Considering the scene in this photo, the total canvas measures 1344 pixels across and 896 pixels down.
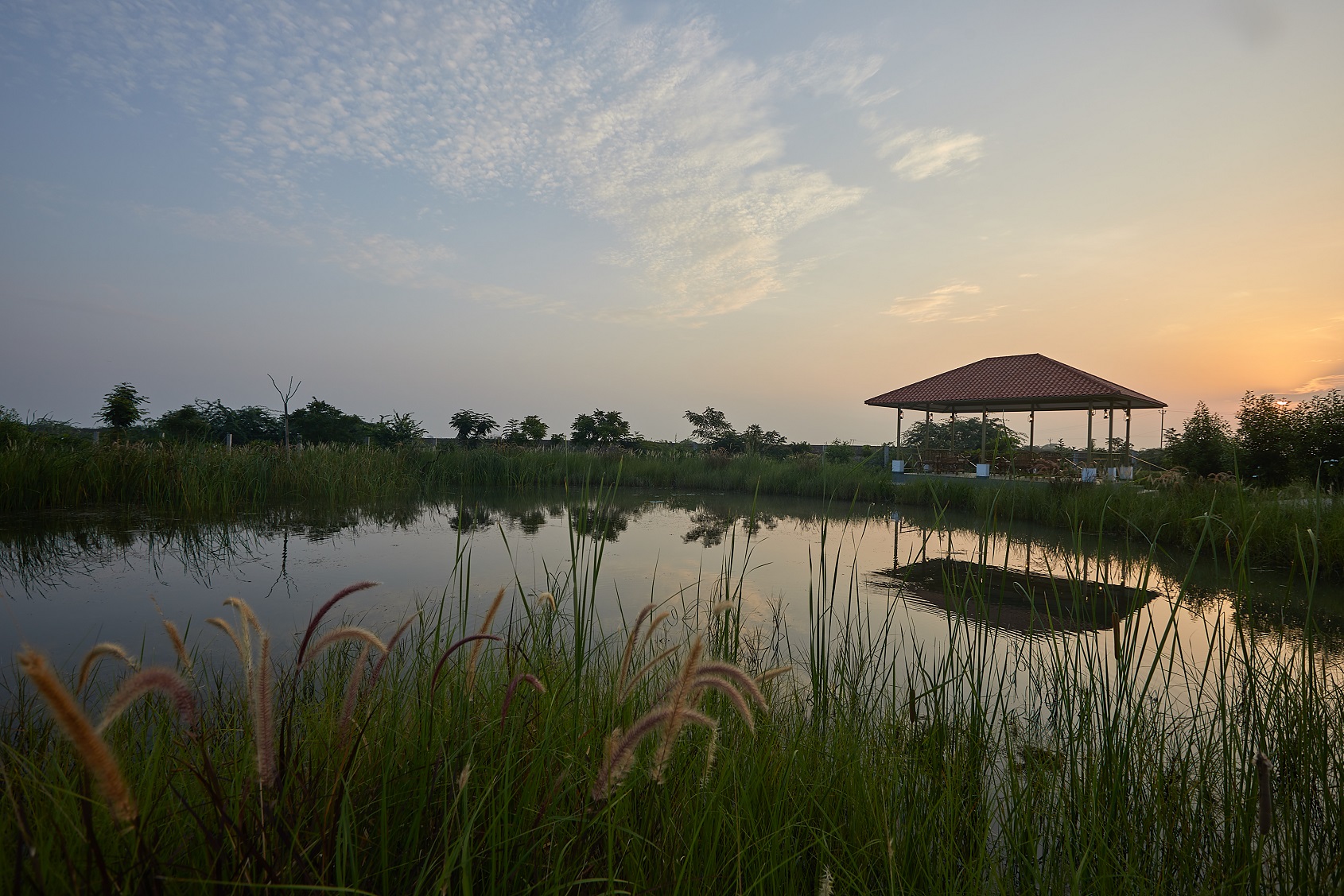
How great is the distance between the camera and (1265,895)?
1447mm

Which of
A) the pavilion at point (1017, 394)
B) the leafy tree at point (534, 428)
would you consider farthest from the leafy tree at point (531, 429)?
the pavilion at point (1017, 394)

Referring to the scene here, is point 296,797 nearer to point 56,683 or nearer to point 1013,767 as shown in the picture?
point 56,683

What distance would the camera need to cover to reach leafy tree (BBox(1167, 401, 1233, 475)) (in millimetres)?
14047

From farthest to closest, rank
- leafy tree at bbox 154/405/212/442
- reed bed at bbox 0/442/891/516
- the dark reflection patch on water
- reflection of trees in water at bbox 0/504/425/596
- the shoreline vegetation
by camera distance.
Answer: leafy tree at bbox 154/405/212/442, reed bed at bbox 0/442/891/516, the shoreline vegetation, reflection of trees in water at bbox 0/504/425/596, the dark reflection patch on water

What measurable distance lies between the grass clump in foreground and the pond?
0.40m

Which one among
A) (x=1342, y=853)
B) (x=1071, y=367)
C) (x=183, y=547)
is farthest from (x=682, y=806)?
(x=1071, y=367)

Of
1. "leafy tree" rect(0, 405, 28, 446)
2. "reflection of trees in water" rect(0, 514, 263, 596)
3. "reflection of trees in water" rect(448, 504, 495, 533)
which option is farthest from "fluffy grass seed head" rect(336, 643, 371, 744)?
"leafy tree" rect(0, 405, 28, 446)

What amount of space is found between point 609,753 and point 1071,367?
19.8 meters

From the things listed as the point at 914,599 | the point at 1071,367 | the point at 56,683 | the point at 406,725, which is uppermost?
the point at 1071,367

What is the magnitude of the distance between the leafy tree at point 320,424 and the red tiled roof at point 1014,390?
19.1 metres

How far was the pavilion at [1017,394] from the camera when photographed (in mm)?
15781

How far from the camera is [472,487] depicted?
15484mm

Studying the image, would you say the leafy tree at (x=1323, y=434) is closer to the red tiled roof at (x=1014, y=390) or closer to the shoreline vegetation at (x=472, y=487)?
the shoreline vegetation at (x=472, y=487)

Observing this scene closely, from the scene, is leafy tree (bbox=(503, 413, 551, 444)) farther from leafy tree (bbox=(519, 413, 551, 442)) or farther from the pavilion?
the pavilion
